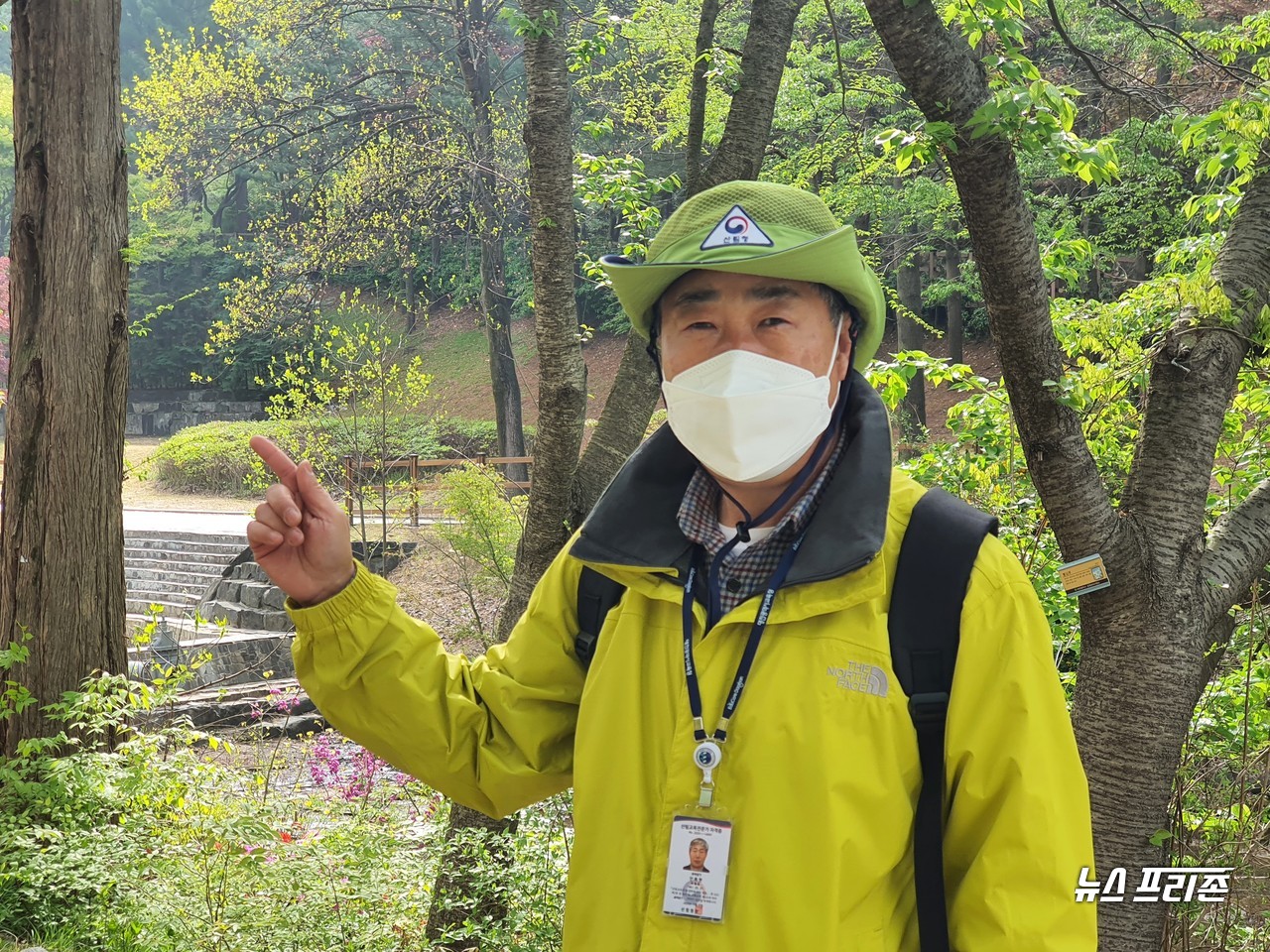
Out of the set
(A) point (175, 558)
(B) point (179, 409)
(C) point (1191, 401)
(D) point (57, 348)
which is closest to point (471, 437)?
(A) point (175, 558)

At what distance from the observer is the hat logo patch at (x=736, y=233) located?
178 centimetres

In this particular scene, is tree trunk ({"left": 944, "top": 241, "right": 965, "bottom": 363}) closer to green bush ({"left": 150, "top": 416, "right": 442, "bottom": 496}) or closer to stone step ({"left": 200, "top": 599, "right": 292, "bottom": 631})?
green bush ({"left": 150, "top": 416, "right": 442, "bottom": 496})

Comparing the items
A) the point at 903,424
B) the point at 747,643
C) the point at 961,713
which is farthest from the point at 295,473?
the point at 903,424

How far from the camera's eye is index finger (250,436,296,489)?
1.79m

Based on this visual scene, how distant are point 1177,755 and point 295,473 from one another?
9.45 ft

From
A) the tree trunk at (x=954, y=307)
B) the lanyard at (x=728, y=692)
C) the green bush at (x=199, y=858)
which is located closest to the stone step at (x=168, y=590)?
the green bush at (x=199, y=858)

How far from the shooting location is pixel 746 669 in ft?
5.52

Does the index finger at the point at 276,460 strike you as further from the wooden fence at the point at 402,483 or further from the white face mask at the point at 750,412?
the wooden fence at the point at 402,483

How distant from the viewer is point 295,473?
1894 mm

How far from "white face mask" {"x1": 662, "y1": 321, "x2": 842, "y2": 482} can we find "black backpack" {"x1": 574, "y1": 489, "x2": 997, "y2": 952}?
0.31m

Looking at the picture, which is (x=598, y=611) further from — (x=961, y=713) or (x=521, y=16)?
(x=521, y=16)

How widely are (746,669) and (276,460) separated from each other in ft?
2.75

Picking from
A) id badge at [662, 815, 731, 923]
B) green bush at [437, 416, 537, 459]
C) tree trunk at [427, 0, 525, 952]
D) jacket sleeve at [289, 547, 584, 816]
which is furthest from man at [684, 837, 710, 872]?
green bush at [437, 416, 537, 459]

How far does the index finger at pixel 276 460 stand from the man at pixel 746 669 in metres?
0.01
